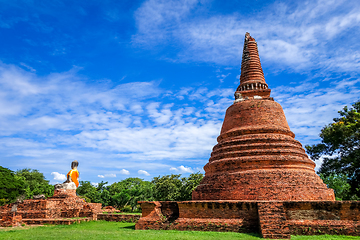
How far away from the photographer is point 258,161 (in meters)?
12.5

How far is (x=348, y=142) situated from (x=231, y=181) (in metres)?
17.7

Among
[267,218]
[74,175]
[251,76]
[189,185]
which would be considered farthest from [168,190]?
[267,218]

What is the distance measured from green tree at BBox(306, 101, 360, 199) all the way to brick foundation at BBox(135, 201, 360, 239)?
1483cm

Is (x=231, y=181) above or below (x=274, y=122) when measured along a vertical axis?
below

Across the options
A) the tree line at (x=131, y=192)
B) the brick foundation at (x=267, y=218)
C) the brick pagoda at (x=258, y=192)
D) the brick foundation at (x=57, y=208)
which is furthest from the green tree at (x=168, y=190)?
the brick foundation at (x=267, y=218)

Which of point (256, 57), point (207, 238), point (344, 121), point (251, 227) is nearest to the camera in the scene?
point (207, 238)

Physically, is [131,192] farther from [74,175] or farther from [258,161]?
[258,161]

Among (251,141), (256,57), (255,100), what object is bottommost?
(251,141)

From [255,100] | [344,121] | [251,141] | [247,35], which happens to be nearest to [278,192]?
[251,141]

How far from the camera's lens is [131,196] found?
30938 mm

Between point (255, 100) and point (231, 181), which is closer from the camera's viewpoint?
point (231, 181)

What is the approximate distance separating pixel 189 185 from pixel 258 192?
1733cm

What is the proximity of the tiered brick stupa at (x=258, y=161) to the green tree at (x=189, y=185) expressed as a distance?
1374 centimetres

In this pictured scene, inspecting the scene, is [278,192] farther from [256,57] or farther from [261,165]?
[256,57]
